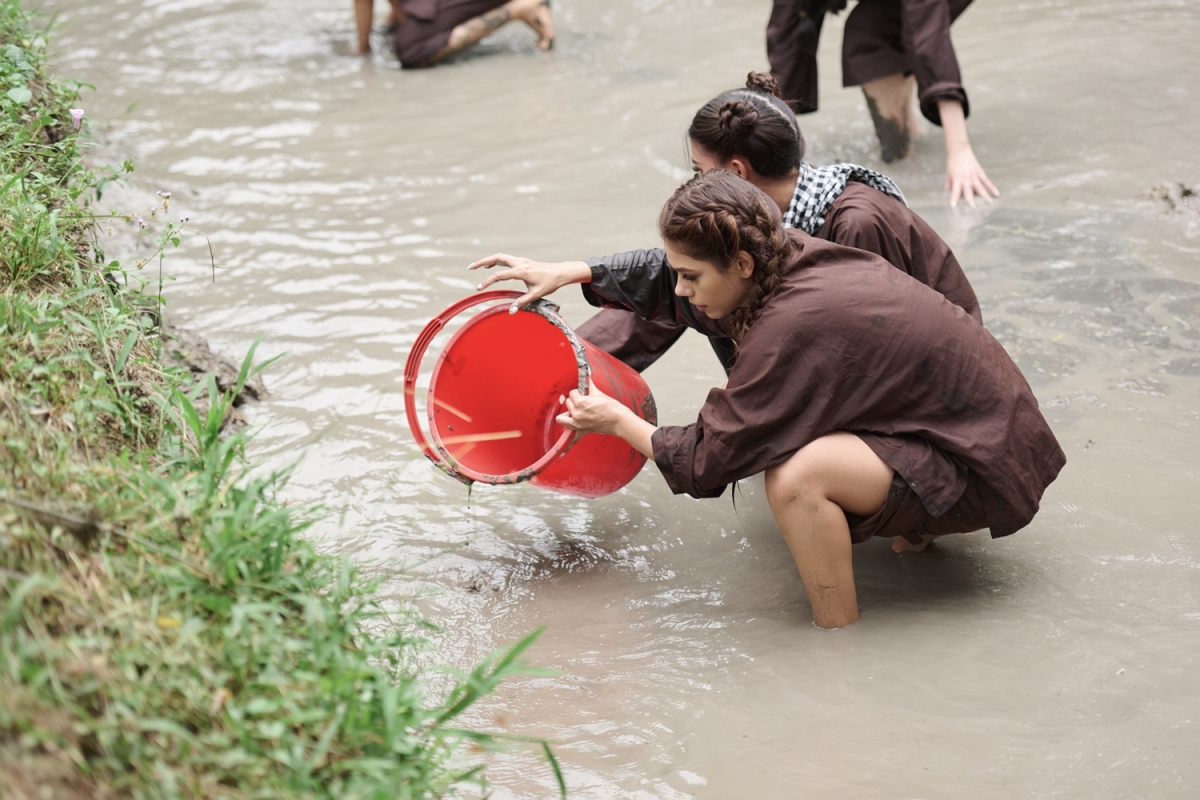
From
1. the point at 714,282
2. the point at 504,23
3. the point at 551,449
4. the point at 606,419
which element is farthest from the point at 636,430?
the point at 504,23

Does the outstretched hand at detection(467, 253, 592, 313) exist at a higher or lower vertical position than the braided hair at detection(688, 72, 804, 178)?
lower

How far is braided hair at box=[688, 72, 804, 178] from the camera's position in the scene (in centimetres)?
281

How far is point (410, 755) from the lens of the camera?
171cm

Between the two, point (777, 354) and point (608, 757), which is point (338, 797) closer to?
point (608, 757)

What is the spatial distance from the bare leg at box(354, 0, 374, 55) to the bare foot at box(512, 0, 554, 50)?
892 mm

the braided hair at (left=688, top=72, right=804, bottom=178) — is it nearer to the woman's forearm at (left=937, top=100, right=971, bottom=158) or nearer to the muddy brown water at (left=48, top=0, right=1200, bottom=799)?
the muddy brown water at (left=48, top=0, right=1200, bottom=799)

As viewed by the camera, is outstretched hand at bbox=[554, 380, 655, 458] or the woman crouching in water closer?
the woman crouching in water

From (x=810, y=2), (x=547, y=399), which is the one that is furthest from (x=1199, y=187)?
(x=547, y=399)

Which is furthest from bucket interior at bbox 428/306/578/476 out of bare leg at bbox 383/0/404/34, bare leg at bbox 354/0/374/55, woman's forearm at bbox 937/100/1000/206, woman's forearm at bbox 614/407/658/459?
bare leg at bbox 383/0/404/34

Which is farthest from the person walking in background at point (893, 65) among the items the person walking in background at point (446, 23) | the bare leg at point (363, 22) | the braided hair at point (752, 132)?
the bare leg at point (363, 22)

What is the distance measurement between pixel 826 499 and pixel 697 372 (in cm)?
129

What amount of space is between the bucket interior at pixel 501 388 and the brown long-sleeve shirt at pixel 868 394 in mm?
701

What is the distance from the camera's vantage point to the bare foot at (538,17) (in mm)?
6617

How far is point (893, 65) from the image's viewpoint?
4.68 meters
